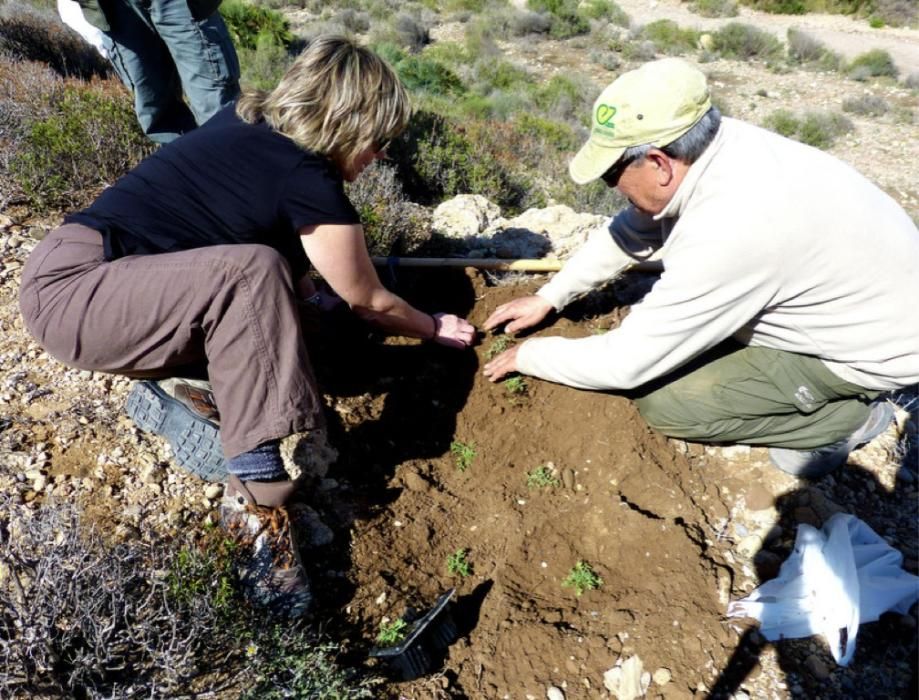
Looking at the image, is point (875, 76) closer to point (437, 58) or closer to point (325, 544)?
point (437, 58)

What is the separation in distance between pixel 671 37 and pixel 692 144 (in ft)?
64.0

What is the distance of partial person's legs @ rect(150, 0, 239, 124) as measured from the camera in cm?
354

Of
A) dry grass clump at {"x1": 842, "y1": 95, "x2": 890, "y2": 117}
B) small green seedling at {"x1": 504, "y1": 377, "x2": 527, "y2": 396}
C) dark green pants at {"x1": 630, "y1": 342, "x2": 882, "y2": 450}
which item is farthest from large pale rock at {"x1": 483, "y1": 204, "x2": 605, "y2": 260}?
dry grass clump at {"x1": 842, "y1": 95, "x2": 890, "y2": 117}

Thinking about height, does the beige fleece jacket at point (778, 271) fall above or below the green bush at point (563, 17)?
above

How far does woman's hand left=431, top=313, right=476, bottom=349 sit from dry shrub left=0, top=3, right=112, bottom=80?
6.57m

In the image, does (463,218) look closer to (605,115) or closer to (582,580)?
(605,115)

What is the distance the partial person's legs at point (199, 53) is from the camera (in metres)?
3.54

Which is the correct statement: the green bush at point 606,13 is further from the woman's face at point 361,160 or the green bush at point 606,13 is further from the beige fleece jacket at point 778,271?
the woman's face at point 361,160

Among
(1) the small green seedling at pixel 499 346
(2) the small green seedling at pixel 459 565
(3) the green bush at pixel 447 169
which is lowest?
(3) the green bush at pixel 447 169

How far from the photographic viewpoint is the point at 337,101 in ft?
7.30

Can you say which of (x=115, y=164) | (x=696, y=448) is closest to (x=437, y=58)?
(x=115, y=164)

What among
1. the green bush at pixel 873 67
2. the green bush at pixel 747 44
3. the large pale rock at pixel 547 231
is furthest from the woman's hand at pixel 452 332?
the green bush at pixel 747 44

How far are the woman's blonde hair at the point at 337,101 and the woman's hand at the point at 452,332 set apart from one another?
110 centimetres

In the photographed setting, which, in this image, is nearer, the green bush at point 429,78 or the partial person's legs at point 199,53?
the partial person's legs at point 199,53
